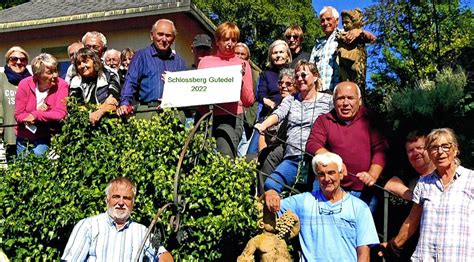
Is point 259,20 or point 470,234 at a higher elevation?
point 259,20

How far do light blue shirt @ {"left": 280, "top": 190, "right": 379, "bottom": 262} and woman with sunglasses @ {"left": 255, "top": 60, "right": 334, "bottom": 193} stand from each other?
3.87 feet

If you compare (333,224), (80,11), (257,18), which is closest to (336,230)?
(333,224)

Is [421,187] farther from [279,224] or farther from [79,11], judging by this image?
[79,11]

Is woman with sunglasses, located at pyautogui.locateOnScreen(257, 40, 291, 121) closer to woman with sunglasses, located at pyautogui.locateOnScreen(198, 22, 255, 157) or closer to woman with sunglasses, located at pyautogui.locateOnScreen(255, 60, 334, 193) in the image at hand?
woman with sunglasses, located at pyautogui.locateOnScreen(198, 22, 255, 157)

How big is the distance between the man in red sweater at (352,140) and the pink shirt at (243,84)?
1263mm

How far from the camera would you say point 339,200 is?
15.3 feet

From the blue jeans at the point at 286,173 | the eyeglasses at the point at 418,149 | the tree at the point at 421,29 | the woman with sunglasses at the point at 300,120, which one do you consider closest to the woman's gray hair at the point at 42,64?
the woman with sunglasses at the point at 300,120

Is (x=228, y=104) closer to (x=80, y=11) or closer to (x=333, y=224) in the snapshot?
(x=333, y=224)

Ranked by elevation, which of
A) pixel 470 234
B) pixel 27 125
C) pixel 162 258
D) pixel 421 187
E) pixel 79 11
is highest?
pixel 79 11

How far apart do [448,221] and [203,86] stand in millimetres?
2560

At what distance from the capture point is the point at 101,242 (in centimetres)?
461

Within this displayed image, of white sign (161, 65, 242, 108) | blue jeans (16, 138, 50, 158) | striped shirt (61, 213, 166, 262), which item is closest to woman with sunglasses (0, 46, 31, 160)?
blue jeans (16, 138, 50, 158)

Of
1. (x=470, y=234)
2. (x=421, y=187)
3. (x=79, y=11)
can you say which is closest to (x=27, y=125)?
(x=421, y=187)

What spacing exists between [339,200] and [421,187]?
562 mm
